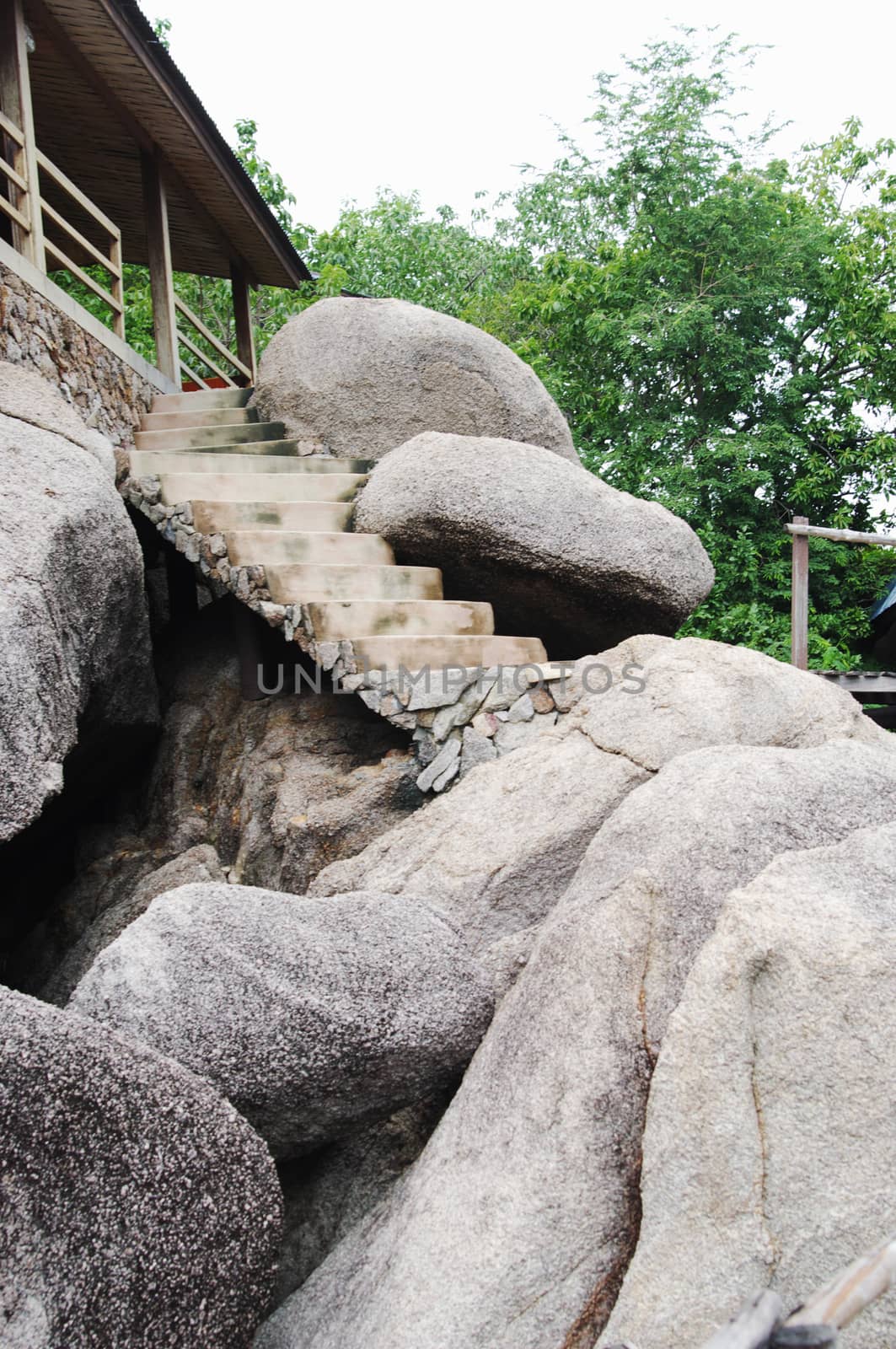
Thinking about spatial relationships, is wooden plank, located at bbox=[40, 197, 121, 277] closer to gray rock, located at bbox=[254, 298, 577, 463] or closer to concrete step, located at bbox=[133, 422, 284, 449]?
concrete step, located at bbox=[133, 422, 284, 449]

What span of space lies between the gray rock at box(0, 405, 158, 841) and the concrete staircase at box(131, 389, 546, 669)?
744 mm

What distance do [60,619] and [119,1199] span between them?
10.1ft

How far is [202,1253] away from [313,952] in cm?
90

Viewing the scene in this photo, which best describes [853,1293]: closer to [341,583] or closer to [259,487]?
[341,583]

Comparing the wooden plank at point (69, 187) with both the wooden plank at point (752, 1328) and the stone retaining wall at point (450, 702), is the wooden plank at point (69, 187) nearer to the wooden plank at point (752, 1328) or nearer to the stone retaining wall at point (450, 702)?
the stone retaining wall at point (450, 702)

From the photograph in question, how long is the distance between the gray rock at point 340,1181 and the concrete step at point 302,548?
326cm

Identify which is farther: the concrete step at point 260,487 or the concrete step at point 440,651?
the concrete step at point 260,487

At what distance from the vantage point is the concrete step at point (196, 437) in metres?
7.82

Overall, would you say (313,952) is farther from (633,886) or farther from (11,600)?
(11,600)

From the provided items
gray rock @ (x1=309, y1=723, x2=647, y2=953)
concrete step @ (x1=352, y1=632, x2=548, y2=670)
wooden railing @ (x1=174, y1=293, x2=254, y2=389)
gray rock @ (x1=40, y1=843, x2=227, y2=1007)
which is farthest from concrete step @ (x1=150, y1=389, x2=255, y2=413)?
gray rock @ (x1=309, y1=723, x2=647, y2=953)

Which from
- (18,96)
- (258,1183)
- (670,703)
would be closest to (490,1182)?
(258,1183)

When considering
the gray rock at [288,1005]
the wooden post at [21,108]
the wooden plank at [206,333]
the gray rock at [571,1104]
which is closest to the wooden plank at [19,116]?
the wooden post at [21,108]

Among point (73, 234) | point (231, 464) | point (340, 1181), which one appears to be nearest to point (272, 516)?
point (231, 464)

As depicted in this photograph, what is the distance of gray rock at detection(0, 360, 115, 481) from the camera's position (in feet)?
18.7
